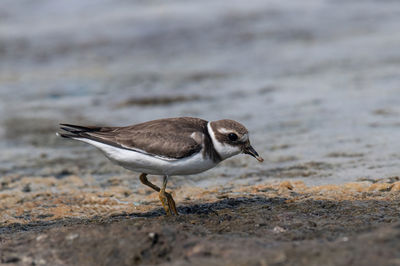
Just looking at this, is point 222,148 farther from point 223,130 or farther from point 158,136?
point 158,136

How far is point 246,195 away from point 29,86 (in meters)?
8.53

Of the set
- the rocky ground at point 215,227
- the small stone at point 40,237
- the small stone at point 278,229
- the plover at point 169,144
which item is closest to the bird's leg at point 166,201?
the plover at point 169,144

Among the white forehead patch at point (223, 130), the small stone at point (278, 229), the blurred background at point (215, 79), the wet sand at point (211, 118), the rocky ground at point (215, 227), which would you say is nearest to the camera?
the rocky ground at point (215, 227)

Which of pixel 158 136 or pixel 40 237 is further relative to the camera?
pixel 158 136

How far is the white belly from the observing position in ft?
16.4

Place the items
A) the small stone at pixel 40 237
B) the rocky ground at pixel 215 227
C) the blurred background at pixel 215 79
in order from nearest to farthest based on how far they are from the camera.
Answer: the rocky ground at pixel 215 227
the small stone at pixel 40 237
the blurred background at pixel 215 79

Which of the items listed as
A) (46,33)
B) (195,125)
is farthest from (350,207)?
(46,33)

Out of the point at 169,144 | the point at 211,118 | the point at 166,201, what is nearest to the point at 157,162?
the point at 169,144

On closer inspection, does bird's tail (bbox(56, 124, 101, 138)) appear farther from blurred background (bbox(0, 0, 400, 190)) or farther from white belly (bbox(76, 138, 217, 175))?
blurred background (bbox(0, 0, 400, 190))

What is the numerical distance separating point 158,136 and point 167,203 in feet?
2.03

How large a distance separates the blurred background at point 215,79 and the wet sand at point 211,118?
4 cm

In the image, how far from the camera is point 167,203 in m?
5.23

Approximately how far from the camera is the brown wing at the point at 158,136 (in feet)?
16.4

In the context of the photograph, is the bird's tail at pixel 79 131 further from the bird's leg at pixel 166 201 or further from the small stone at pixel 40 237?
the small stone at pixel 40 237
